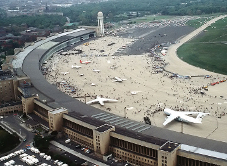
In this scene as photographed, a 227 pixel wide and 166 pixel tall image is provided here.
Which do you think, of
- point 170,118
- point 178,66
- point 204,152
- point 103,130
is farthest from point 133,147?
point 178,66

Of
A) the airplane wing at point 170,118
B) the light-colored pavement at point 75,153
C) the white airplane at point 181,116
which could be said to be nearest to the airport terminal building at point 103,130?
the light-colored pavement at point 75,153

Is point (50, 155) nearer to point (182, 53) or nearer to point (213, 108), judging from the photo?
point (213, 108)

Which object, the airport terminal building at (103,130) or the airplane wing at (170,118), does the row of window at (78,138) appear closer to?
the airport terminal building at (103,130)

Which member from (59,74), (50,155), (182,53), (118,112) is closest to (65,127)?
(50,155)

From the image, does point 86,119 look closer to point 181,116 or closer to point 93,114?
point 93,114

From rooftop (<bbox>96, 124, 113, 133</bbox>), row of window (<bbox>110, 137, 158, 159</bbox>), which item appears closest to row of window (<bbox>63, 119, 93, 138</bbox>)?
rooftop (<bbox>96, 124, 113, 133</bbox>)

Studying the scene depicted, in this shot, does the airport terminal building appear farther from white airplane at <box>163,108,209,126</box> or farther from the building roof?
white airplane at <box>163,108,209,126</box>
